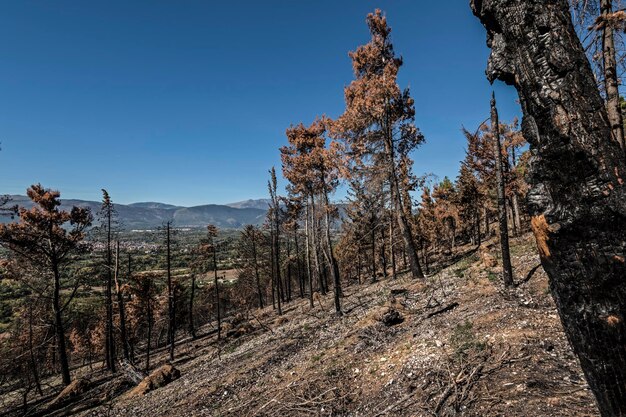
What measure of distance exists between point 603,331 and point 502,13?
2.62m

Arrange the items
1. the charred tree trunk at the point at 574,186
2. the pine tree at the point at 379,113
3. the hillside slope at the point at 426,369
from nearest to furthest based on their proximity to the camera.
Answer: the charred tree trunk at the point at 574,186 → the hillside slope at the point at 426,369 → the pine tree at the point at 379,113

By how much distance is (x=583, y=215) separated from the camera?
7.15ft

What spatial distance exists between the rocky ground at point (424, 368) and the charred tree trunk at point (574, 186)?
3.37m

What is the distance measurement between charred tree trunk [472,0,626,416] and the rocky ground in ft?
11.1

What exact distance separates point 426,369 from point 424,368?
0.09m

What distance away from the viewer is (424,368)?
23.3 feet

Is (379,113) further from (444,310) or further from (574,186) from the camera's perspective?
(574,186)

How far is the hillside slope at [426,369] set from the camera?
5371 mm

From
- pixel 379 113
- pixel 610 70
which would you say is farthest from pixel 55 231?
pixel 610 70

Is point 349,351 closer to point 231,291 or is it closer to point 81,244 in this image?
point 81,244

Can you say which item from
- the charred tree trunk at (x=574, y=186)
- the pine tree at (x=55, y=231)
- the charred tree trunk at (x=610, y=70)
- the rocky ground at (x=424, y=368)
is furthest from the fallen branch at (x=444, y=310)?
the pine tree at (x=55, y=231)

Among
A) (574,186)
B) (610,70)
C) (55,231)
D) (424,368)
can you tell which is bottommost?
(424,368)

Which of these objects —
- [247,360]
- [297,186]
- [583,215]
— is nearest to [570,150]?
[583,215]

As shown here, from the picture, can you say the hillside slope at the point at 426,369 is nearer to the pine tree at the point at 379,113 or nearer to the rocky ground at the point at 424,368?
the rocky ground at the point at 424,368
